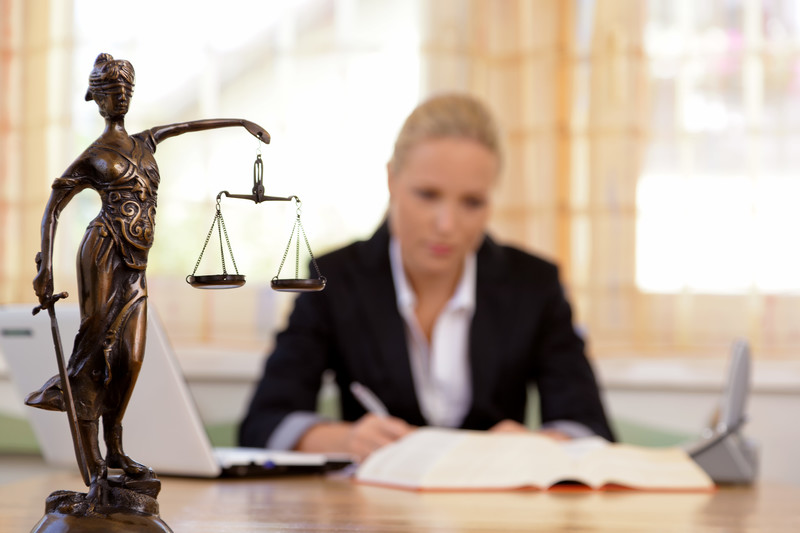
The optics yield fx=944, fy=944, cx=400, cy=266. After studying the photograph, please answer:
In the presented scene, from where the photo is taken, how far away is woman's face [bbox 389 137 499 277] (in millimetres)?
1651

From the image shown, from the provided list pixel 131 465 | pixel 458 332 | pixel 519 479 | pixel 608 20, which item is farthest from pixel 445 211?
pixel 131 465

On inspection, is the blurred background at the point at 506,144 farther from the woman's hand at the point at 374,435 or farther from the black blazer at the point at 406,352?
the woman's hand at the point at 374,435

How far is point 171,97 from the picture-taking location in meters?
2.60

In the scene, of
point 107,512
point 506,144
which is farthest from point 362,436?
point 506,144

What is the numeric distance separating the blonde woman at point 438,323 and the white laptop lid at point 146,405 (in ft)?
1.88

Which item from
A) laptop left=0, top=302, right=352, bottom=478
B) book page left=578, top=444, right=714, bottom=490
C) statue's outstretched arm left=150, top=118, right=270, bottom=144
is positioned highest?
statue's outstretched arm left=150, top=118, right=270, bottom=144

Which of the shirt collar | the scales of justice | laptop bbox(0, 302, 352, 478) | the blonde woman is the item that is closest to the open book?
laptop bbox(0, 302, 352, 478)

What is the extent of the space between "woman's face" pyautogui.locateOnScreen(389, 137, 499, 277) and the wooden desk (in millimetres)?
696

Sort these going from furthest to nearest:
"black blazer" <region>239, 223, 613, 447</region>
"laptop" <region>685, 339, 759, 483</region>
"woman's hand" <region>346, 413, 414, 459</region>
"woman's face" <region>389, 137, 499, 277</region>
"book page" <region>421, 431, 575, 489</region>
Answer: "black blazer" <region>239, 223, 613, 447</region> < "woman's face" <region>389, 137, 499, 277</region> < "woman's hand" <region>346, 413, 414, 459</region> < "laptop" <region>685, 339, 759, 483</region> < "book page" <region>421, 431, 575, 489</region>

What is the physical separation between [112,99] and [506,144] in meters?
1.93

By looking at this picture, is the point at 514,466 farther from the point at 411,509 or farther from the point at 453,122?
the point at 453,122

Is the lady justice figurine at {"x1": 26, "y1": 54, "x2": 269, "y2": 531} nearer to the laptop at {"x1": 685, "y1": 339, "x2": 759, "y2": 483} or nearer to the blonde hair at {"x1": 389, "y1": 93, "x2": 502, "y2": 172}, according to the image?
the laptop at {"x1": 685, "y1": 339, "x2": 759, "y2": 483}

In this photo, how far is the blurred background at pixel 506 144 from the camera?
243cm

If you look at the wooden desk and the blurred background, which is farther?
the blurred background
